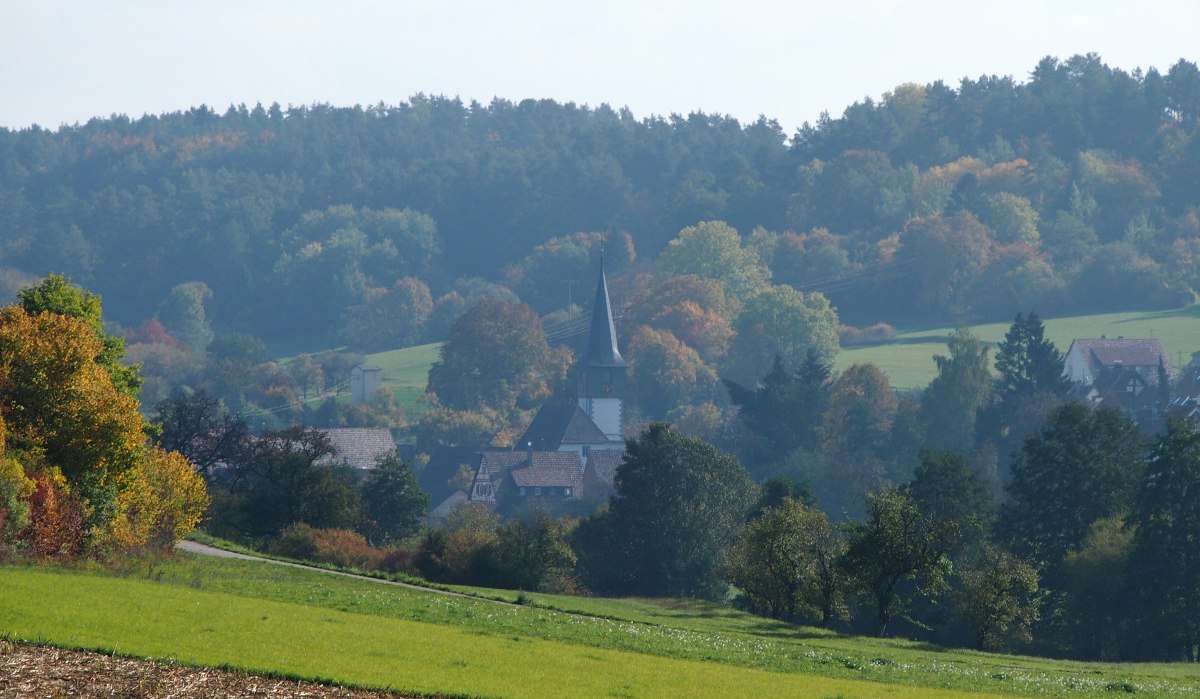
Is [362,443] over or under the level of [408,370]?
under

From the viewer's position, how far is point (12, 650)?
26.2 meters

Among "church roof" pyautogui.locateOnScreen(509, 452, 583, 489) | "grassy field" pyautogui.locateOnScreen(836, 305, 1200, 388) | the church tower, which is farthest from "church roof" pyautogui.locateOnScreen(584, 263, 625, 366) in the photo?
"grassy field" pyautogui.locateOnScreen(836, 305, 1200, 388)

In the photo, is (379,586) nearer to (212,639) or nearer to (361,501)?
(212,639)

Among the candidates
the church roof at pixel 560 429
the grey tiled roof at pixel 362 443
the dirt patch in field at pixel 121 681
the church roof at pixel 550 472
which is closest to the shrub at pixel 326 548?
the dirt patch in field at pixel 121 681

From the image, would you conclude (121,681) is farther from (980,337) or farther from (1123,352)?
(980,337)

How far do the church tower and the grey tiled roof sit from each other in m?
19.0

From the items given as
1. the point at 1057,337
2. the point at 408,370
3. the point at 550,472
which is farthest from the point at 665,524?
the point at 408,370

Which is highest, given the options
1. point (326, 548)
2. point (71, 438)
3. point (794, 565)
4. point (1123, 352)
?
point (1123, 352)

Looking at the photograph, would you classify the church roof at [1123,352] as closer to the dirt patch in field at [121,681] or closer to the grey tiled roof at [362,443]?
the grey tiled roof at [362,443]

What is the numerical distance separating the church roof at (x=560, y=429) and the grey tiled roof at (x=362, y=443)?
45.9ft

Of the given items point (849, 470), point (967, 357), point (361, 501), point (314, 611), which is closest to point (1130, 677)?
point (314, 611)

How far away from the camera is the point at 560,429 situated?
467 ft

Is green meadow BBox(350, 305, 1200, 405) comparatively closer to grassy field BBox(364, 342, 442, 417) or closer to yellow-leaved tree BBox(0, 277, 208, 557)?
grassy field BBox(364, 342, 442, 417)

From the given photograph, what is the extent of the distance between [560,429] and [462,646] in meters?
111
